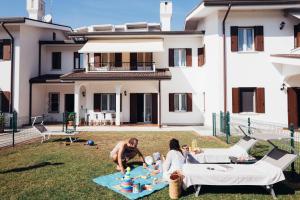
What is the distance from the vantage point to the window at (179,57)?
2300cm

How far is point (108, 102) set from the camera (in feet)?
76.6

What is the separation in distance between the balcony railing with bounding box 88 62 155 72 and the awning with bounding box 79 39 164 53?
71.6 inches

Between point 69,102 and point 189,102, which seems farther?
point 69,102

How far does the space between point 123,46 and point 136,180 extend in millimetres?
16031

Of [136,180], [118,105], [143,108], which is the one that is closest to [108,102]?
[118,105]

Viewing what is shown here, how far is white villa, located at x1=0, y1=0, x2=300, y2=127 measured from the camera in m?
18.5

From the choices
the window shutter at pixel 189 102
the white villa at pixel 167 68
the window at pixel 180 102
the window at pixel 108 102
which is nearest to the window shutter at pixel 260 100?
the white villa at pixel 167 68

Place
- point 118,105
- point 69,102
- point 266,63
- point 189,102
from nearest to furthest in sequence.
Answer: point 266,63 → point 118,105 → point 189,102 → point 69,102

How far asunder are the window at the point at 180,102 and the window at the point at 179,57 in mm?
2760

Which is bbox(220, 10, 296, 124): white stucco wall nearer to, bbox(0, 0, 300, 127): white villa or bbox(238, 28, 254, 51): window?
bbox(0, 0, 300, 127): white villa

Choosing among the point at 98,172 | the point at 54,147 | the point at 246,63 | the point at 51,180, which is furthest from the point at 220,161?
the point at 246,63

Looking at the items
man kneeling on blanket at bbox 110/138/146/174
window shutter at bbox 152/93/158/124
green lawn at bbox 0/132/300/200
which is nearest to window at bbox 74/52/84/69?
window shutter at bbox 152/93/158/124

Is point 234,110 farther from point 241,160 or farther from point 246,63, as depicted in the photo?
point 241,160

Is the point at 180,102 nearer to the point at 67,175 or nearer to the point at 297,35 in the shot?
the point at 297,35
